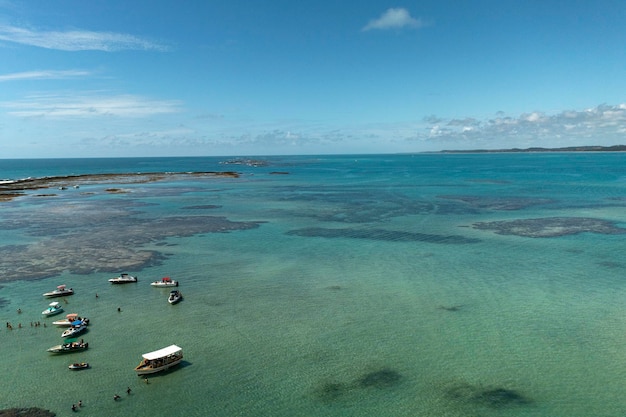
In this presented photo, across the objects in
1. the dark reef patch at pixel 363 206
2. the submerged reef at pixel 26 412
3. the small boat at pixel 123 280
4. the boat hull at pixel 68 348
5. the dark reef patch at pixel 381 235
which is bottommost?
the submerged reef at pixel 26 412

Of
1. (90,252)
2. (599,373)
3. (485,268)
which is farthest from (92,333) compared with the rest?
(485,268)

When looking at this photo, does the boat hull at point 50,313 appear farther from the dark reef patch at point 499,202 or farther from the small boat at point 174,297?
the dark reef patch at point 499,202

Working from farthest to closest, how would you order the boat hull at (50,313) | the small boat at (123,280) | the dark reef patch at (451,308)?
the small boat at (123,280) → the boat hull at (50,313) → the dark reef patch at (451,308)

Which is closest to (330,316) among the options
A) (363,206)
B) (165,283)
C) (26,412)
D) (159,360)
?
(159,360)

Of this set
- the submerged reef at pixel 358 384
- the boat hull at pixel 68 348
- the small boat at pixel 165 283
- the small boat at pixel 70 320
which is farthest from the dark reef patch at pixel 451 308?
the small boat at pixel 70 320

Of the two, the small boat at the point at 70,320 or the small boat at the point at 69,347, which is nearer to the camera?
the small boat at the point at 69,347

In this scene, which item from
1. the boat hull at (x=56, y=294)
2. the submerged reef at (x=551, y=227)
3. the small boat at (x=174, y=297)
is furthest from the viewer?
the submerged reef at (x=551, y=227)

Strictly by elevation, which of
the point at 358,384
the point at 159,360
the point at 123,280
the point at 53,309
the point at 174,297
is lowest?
the point at 358,384

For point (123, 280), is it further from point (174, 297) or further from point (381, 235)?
point (381, 235)
